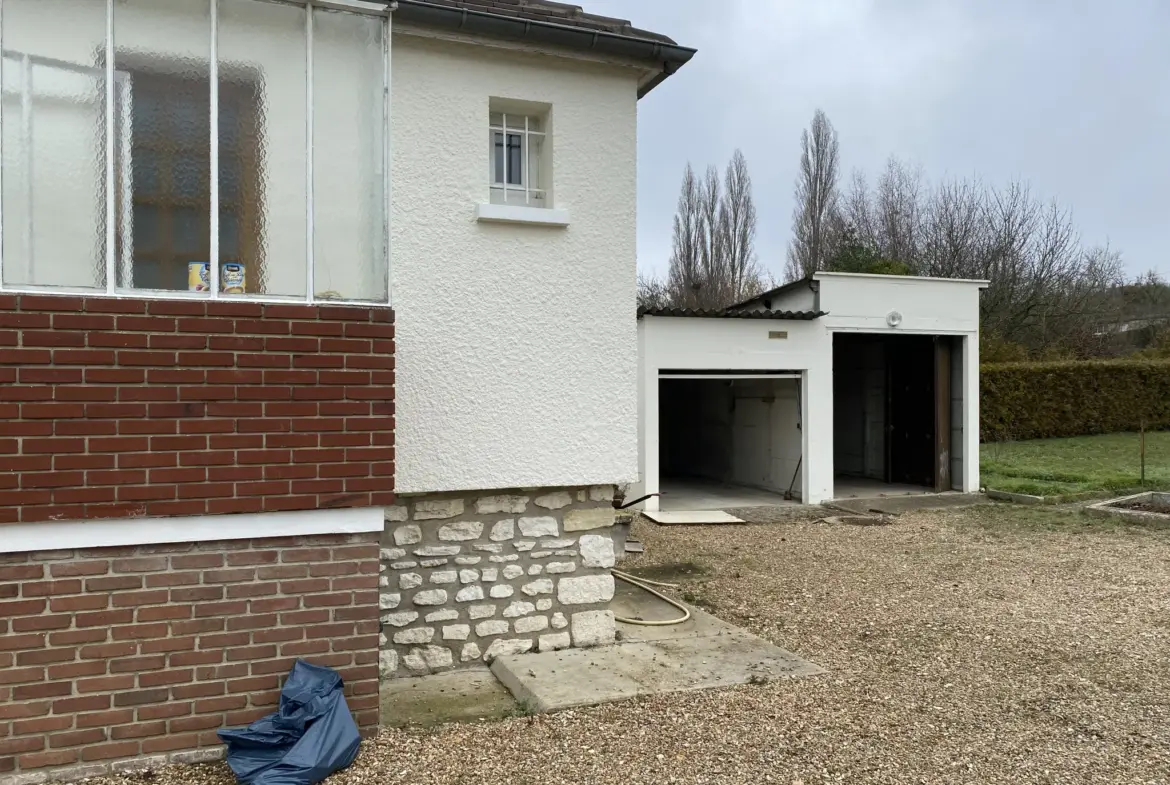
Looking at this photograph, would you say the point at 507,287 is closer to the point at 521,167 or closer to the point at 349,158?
the point at 521,167

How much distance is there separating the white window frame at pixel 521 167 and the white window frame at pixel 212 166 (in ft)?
4.64

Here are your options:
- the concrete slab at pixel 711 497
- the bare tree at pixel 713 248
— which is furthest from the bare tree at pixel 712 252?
the concrete slab at pixel 711 497

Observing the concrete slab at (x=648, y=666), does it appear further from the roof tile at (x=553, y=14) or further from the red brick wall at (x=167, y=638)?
the roof tile at (x=553, y=14)

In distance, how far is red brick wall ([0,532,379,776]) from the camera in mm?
3469

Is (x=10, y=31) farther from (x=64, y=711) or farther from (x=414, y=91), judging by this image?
(x=64, y=711)

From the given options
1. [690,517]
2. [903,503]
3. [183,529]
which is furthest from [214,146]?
[903,503]

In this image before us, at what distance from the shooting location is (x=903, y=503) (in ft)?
41.8

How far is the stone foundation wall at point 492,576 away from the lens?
16.7ft

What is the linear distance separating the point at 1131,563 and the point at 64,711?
30.2 ft

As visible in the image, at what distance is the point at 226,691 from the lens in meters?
3.75

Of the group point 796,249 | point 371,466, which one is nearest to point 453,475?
point 371,466

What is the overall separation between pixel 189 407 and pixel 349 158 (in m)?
1.43

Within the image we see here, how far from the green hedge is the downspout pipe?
1796 cm

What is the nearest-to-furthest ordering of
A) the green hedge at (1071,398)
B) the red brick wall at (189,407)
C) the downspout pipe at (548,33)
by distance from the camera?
the red brick wall at (189,407)
the downspout pipe at (548,33)
the green hedge at (1071,398)
